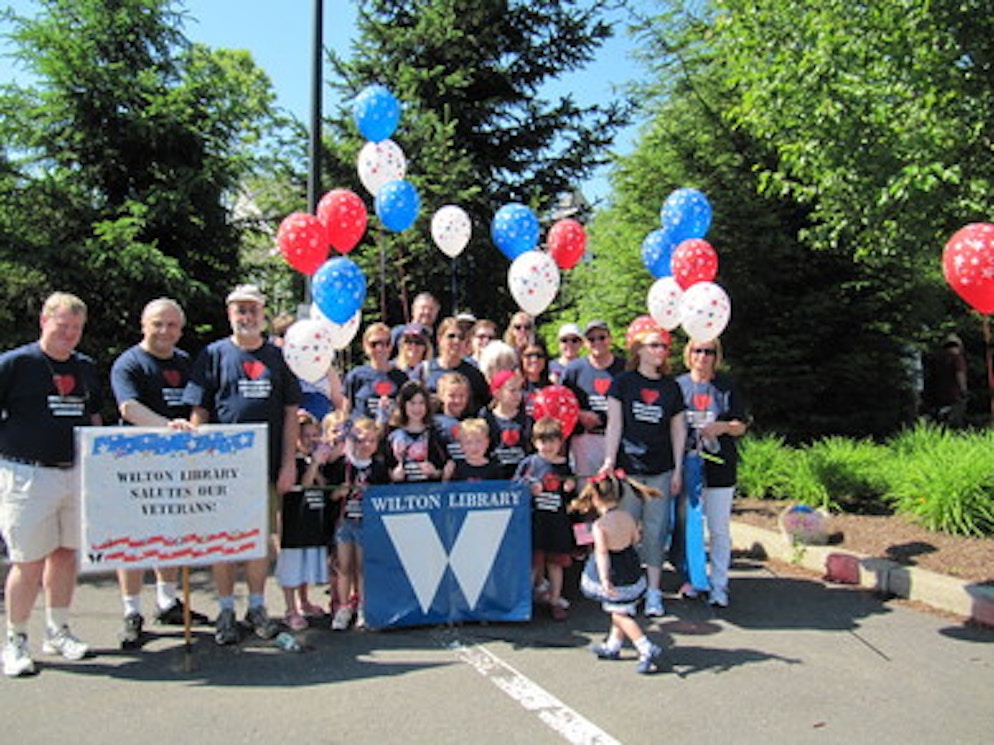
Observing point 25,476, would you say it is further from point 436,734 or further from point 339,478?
point 436,734

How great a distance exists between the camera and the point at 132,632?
4930mm

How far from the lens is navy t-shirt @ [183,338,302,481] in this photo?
493cm

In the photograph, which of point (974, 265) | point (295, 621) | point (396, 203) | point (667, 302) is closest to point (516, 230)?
point (396, 203)

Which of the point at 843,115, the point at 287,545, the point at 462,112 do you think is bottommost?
the point at 287,545

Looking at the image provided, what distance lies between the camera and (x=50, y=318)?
4664 mm

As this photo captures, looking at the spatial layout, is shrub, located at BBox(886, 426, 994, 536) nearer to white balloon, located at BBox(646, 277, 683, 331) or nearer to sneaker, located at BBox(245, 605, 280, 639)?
white balloon, located at BBox(646, 277, 683, 331)

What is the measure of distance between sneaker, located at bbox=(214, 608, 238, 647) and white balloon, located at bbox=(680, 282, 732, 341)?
379cm

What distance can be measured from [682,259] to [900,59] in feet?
7.56

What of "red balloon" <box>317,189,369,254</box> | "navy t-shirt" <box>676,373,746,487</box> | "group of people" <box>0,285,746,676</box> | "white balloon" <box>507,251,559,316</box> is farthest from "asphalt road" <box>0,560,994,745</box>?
"red balloon" <box>317,189,369,254</box>

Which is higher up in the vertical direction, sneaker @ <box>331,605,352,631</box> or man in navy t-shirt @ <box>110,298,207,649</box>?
man in navy t-shirt @ <box>110,298,207,649</box>

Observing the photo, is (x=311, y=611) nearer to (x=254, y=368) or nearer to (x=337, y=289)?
(x=254, y=368)

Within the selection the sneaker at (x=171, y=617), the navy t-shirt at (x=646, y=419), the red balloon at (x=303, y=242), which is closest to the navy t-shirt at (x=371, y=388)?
the navy t-shirt at (x=646, y=419)

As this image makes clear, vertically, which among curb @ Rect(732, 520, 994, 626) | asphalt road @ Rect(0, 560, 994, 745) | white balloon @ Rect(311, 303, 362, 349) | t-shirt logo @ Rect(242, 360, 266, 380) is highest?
white balloon @ Rect(311, 303, 362, 349)

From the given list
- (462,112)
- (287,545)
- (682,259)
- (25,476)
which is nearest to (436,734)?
(287,545)
